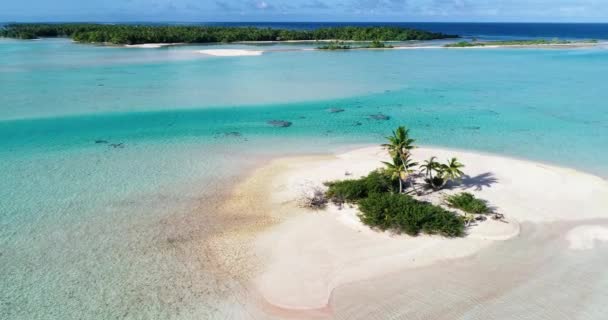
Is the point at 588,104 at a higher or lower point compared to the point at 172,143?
higher

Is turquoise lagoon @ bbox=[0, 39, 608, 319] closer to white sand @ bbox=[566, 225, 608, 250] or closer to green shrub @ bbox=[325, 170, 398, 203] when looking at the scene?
green shrub @ bbox=[325, 170, 398, 203]

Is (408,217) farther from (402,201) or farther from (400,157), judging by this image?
(400,157)

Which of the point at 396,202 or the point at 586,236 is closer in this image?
the point at 586,236

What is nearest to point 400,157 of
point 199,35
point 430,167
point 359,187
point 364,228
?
point 430,167

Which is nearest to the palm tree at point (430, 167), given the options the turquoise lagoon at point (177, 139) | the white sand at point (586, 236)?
the white sand at point (586, 236)

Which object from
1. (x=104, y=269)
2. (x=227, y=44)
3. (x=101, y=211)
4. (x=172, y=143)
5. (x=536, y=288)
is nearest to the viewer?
(x=536, y=288)

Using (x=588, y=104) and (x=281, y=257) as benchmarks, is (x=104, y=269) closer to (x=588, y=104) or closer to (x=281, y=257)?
(x=281, y=257)

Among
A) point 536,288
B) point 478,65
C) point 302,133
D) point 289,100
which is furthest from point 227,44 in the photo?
point 536,288
